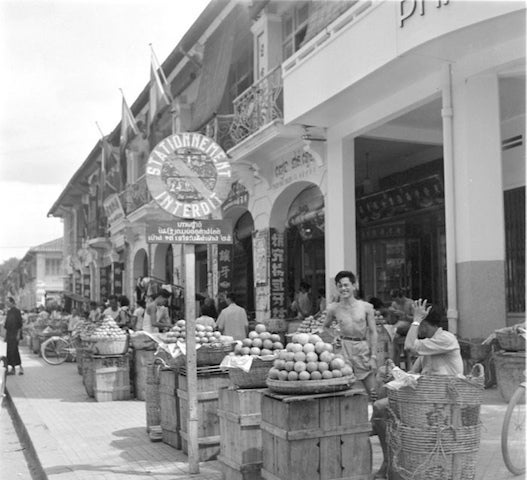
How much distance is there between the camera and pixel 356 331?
618 centimetres

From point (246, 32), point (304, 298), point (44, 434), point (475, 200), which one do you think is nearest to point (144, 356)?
point (44, 434)

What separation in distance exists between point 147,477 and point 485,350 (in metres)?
4.82

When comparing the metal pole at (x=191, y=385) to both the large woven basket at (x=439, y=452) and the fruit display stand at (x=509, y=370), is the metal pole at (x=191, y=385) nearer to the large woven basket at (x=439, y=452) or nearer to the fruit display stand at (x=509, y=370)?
the large woven basket at (x=439, y=452)

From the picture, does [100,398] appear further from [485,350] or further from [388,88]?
[388,88]

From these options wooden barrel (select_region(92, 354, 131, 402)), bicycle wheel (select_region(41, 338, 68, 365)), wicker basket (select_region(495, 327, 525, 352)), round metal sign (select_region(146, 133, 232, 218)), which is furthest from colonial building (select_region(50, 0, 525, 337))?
bicycle wheel (select_region(41, 338, 68, 365))

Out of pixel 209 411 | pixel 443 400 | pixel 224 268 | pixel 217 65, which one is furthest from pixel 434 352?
pixel 224 268

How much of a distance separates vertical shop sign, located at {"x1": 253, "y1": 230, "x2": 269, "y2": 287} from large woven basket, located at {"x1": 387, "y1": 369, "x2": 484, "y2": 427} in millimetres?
10392

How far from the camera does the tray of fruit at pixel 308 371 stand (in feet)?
15.3

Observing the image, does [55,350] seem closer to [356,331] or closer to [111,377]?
[111,377]

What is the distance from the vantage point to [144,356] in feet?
34.5

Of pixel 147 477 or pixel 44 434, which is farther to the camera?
pixel 44 434

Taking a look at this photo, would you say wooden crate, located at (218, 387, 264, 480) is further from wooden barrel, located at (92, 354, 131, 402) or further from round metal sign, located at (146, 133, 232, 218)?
wooden barrel, located at (92, 354, 131, 402)

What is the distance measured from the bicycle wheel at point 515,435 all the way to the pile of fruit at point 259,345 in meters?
1.98

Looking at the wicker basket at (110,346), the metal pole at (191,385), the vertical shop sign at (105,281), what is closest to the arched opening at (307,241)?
the wicker basket at (110,346)
